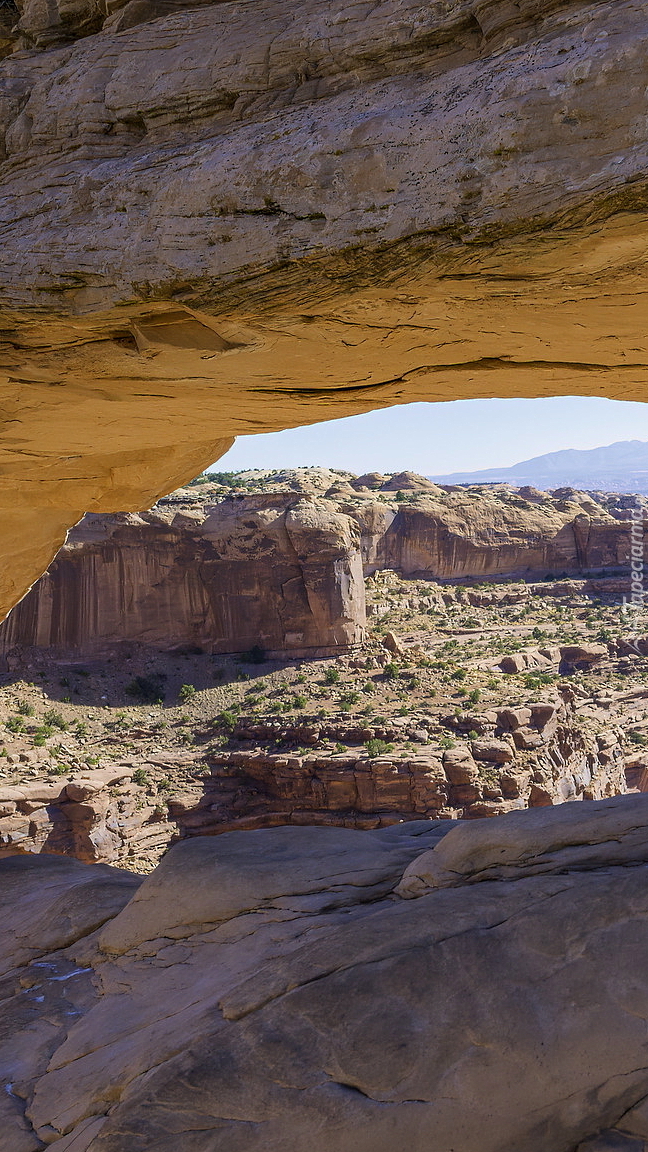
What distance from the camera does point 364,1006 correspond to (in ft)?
13.4

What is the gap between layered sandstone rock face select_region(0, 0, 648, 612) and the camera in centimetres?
398

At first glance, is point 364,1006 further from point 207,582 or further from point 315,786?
point 207,582

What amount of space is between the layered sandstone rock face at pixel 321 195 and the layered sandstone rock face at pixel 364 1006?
11.3ft

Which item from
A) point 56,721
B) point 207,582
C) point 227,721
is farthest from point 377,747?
point 207,582

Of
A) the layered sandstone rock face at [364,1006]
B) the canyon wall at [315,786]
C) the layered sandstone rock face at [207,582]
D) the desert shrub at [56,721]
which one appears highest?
the layered sandstone rock face at [207,582]

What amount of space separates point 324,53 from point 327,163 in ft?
2.85

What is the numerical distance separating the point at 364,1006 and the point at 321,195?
442 centimetres

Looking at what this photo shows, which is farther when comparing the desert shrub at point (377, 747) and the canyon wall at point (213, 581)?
the canyon wall at point (213, 581)

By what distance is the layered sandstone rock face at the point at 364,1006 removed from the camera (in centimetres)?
364

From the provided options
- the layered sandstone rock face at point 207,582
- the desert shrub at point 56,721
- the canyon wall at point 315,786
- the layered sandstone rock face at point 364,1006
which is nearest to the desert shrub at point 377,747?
the canyon wall at point 315,786

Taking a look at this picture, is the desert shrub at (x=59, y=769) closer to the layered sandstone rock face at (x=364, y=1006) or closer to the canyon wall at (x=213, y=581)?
the canyon wall at (x=213, y=581)

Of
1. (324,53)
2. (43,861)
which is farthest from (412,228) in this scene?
(43,861)

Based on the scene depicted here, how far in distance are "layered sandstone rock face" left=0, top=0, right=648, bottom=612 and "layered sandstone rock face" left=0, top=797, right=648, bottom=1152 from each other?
3.44 m

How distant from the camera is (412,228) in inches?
171
